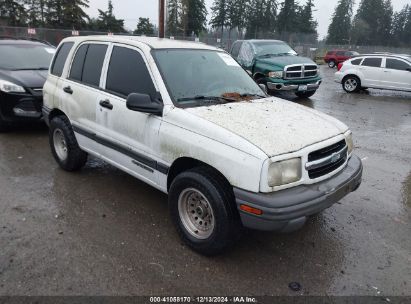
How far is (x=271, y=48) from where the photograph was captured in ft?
43.3

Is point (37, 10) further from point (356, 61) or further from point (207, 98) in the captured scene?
point (207, 98)

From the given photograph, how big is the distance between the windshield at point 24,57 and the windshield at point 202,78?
5.02 m

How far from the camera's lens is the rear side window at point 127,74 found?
3918mm

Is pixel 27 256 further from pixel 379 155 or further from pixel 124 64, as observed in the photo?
pixel 379 155

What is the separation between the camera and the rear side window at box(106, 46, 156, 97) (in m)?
3.92

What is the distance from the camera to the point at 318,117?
400cm

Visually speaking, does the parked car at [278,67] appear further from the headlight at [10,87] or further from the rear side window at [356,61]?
the headlight at [10,87]

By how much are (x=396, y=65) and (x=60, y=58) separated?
1381 centimetres

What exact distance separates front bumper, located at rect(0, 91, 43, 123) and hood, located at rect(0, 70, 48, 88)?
0.66 ft

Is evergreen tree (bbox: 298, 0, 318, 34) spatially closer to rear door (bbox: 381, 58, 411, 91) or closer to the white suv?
rear door (bbox: 381, 58, 411, 91)

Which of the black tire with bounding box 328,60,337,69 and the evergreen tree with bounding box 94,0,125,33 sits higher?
the evergreen tree with bounding box 94,0,125,33

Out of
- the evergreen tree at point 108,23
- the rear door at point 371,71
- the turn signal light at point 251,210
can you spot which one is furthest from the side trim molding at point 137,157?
the evergreen tree at point 108,23

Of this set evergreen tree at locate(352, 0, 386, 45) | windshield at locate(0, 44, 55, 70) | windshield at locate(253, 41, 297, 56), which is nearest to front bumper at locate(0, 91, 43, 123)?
windshield at locate(0, 44, 55, 70)

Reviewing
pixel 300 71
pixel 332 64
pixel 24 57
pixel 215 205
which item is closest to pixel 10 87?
pixel 24 57
